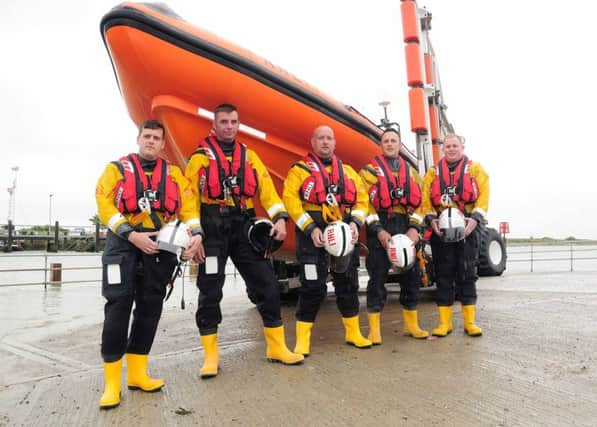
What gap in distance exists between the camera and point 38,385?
2045 mm

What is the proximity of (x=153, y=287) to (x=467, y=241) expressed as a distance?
6.73 ft

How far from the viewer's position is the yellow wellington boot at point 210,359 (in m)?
2.10

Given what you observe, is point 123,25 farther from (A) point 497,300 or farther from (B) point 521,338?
(A) point 497,300

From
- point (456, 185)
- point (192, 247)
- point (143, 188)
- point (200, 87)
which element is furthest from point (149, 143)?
point (456, 185)

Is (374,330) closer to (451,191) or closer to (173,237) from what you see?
(451,191)

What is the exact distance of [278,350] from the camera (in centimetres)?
232

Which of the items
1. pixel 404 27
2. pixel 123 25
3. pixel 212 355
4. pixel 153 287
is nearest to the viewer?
pixel 153 287

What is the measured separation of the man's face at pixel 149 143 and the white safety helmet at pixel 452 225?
5.93 feet

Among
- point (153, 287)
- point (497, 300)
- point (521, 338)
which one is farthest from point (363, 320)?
point (153, 287)

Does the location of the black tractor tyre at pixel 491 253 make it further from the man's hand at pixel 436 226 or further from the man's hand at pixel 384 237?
the man's hand at pixel 384 237

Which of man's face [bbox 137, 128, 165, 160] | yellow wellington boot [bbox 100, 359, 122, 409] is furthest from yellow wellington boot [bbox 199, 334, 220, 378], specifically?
man's face [bbox 137, 128, 165, 160]

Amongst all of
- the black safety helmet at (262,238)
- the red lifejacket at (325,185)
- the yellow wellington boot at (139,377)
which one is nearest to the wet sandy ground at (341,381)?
the yellow wellington boot at (139,377)

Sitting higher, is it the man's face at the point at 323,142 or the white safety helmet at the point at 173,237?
the man's face at the point at 323,142

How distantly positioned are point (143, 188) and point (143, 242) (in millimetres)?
267
